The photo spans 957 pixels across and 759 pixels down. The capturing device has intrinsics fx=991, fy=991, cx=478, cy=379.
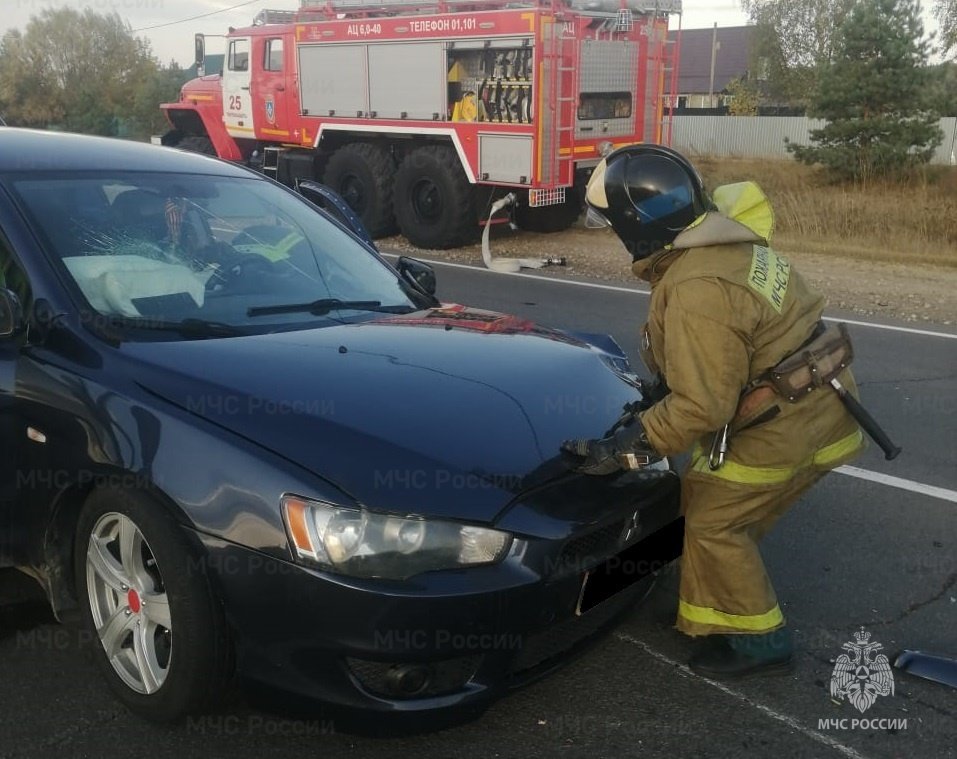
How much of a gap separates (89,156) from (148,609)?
1.81 meters

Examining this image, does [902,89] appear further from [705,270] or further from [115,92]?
[115,92]

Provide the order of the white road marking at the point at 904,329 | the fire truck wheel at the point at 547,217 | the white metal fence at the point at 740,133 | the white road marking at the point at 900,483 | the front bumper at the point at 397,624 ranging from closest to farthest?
the front bumper at the point at 397,624 < the white road marking at the point at 900,483 < the white road marking at the point at 904,329 < the fire truck wheel at the point at 547,217 < the white metal fence at the point at 740,133

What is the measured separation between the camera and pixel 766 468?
9.61ft

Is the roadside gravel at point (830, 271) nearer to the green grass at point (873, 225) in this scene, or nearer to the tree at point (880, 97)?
the green grass at point (873, 225)

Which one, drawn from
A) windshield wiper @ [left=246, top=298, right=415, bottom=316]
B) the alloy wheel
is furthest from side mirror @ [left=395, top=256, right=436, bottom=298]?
the alloy wheel

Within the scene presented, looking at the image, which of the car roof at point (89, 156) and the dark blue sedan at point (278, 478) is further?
the car roof at point (89, 156)

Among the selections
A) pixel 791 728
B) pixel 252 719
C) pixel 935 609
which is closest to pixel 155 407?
pixel 252 719

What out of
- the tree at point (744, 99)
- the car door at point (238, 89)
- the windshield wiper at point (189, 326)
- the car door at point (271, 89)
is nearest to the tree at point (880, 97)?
the car door at point (271, 89)

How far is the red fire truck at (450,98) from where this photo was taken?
39.7ft

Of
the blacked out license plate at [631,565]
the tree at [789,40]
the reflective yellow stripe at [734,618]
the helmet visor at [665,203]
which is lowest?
the reflective yellow stripe at [734,618]

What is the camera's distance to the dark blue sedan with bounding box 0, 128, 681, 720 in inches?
94.3

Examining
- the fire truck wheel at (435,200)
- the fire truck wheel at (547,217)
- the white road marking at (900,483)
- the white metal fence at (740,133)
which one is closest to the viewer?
the white road marking at (900,483)

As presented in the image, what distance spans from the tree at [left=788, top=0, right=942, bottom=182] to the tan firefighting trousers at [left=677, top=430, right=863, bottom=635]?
19.7 meters

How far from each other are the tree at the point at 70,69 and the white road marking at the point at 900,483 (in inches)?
1736
